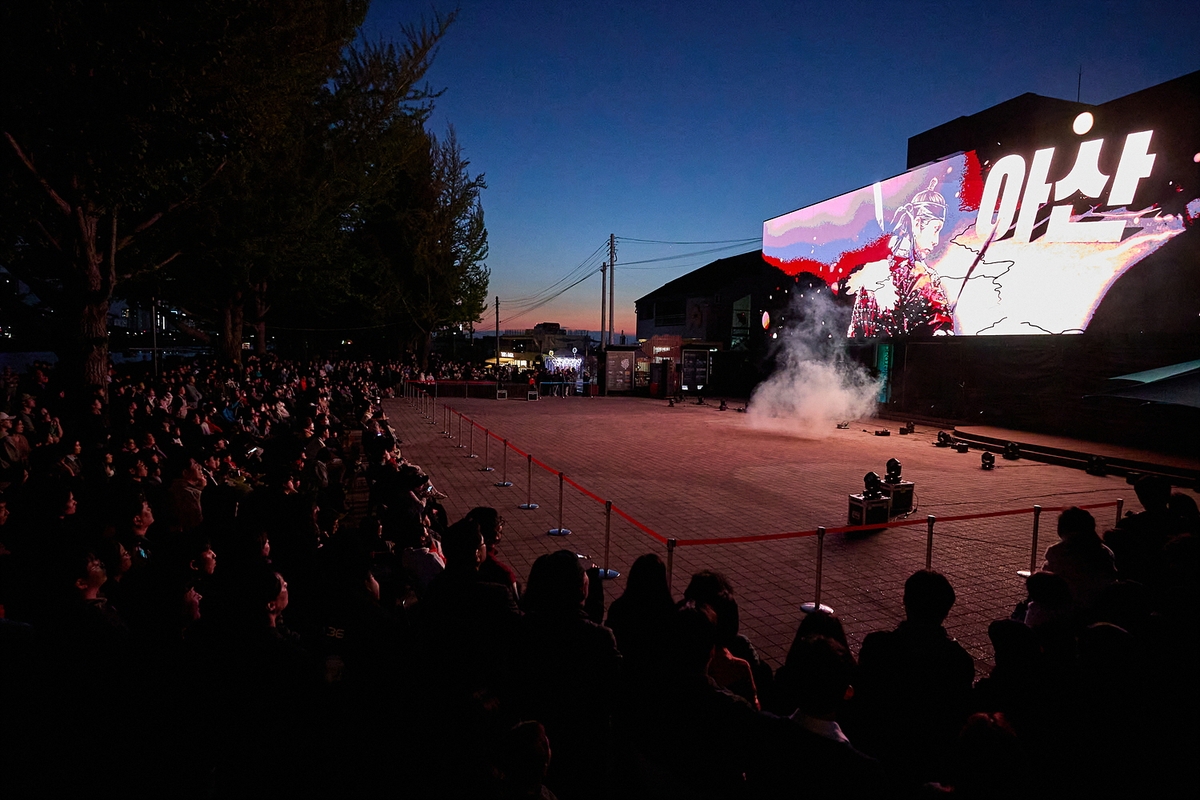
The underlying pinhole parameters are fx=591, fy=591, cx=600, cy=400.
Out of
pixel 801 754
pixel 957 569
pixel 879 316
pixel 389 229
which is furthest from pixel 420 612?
pixel 389 229

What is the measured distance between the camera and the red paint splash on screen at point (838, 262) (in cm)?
2531

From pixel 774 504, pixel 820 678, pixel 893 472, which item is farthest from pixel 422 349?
pixel 820 678

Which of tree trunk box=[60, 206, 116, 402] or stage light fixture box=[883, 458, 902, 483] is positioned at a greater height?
tree trunk box=[60, 206, 116, 402]

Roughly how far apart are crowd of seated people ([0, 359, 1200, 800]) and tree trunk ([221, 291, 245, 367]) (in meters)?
23.7

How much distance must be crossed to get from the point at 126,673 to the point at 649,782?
2.45 metres

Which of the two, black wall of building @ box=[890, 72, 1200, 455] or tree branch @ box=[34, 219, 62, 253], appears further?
black wall of building @ box=[890, 72, 1200, 455]

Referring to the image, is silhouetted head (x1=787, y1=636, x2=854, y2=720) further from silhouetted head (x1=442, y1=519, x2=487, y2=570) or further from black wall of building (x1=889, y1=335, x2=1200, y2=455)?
black wall of building (x1=889, y1=335, x2=1200, y2=455)

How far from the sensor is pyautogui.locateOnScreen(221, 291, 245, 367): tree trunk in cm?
2406

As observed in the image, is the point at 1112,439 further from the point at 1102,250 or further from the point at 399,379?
the point at 399,379

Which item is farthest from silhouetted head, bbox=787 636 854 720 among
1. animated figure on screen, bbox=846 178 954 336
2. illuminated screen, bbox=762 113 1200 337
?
animated figure on screen, bbox=846 178 954 336

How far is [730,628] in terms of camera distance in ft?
10.7

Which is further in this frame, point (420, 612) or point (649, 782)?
point (420, 612)

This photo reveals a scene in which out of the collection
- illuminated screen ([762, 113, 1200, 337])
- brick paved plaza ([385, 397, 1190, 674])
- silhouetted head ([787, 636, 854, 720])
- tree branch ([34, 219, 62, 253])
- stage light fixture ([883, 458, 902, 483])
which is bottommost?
brick paved plaza ([385, 397, 1190, 674])

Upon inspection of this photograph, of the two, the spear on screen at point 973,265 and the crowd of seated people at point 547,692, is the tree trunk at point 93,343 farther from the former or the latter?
the spear on screen at point 973,265
